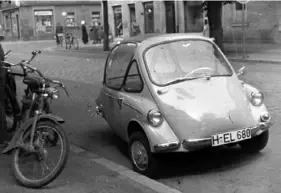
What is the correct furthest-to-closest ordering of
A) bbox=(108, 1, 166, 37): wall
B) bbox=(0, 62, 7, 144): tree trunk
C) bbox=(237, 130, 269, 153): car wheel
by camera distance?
bbox=(108, 1, 166, 37): wall, bbox=(0, 62, 7, 144): tree trunk, bbox=(237, 130, 269, 153): car wheel

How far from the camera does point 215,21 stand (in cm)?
1917

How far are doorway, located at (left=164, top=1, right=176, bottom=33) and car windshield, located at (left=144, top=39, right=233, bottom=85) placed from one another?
1074 inches

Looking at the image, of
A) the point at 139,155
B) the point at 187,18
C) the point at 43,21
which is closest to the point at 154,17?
the point at 187,18

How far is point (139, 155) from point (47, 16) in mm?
51084

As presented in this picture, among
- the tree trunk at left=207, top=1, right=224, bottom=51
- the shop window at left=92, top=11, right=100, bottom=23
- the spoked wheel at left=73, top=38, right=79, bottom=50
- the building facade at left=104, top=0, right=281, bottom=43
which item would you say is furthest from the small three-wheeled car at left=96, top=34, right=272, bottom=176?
the shop window at left=92, top=11, right=100, bottom=23

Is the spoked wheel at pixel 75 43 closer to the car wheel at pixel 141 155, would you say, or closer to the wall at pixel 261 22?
the wall at pixel 261 22

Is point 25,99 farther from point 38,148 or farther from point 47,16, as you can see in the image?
point 47,16

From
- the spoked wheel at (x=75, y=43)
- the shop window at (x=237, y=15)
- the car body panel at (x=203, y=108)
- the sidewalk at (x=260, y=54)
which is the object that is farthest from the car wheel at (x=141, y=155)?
the spoked wheel at (x=75, y=43)

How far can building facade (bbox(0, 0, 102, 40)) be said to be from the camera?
2105 inches

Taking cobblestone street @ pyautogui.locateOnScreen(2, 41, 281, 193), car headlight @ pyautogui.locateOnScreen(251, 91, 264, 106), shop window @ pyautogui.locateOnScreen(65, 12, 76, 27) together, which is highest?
shop window @ pyautogui.locateOnScreen(65, 12, 76, 27)

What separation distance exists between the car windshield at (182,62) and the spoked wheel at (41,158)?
59.6 inches

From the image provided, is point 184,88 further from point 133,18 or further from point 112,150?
point 133,18

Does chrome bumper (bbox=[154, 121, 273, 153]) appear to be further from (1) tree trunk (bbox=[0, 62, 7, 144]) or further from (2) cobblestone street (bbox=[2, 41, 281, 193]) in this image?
(1) tree trunk (bbox=[0, 62, 7, 144])

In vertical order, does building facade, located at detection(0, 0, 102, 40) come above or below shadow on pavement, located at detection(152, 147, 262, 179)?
above
